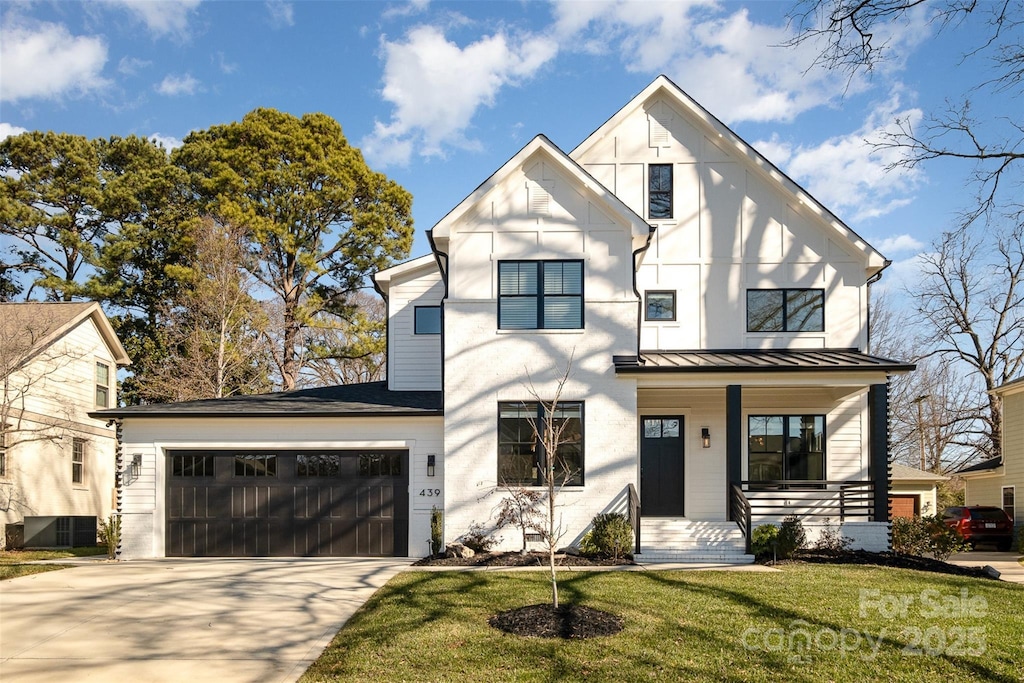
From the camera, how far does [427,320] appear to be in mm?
20812

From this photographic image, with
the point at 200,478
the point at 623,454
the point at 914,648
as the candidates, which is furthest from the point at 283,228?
the point at 914,648

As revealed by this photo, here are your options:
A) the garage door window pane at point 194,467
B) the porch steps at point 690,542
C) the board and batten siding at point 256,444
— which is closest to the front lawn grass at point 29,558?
the board and batten siding at point 256,444

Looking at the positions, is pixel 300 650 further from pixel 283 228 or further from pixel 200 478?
pixel 283 228

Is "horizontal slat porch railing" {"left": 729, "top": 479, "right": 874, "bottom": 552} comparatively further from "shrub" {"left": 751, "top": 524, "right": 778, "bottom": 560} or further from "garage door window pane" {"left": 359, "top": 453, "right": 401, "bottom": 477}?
"garage door window pane" {"left": 359, "top": 453, "right": 401, "bottom": 477}

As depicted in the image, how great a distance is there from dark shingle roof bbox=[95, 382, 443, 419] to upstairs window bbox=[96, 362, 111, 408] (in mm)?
10381

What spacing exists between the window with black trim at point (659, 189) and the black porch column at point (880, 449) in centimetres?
606

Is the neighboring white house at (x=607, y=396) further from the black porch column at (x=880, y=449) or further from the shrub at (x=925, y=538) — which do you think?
the shrub at (x=925, y=538)

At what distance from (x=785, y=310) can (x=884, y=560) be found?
608 cm

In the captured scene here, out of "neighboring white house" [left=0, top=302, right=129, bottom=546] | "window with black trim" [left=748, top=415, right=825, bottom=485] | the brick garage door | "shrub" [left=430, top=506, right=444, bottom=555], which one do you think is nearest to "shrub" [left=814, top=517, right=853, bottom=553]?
"window with black trim" [left=748, top=415, right=825, bottom=485]

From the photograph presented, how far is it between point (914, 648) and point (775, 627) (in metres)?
1.47

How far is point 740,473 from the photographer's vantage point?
56.6ft

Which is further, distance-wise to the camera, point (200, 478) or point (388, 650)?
point (200, 478)

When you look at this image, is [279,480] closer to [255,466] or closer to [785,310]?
[255,466]

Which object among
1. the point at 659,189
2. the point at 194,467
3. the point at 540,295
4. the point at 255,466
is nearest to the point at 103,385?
the point at 194,467
